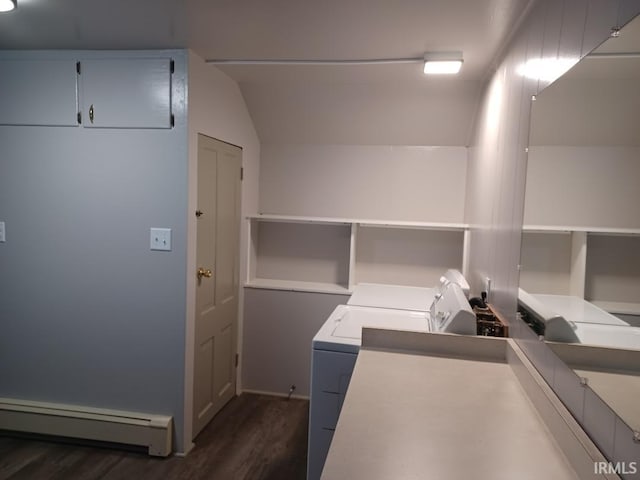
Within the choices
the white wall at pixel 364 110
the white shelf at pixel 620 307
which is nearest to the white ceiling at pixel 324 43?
the white wall at pixel 364 110

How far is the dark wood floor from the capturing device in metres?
2.30

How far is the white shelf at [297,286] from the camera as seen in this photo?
323 centimetres

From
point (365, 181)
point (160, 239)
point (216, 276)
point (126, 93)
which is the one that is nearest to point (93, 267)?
point (160, 239)

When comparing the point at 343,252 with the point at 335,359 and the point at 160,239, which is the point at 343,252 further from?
the point at 335,359

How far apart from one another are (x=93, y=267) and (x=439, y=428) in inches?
84.8

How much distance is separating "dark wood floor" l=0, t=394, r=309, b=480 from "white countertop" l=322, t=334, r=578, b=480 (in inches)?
48.7

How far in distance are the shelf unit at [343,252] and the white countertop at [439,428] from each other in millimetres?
1720

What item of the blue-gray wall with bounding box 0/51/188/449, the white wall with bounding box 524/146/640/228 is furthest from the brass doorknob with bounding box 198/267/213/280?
the white wall with bounding box 524/146/640/228

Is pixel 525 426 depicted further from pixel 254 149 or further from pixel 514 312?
pixel 254 149

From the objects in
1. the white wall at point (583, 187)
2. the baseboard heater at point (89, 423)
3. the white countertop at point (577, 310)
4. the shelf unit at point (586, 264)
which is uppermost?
the white wall at point (583, 187)

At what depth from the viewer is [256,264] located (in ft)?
11.7

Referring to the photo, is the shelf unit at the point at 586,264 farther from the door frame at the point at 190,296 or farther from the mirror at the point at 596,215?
the door frame at the point at 190,296

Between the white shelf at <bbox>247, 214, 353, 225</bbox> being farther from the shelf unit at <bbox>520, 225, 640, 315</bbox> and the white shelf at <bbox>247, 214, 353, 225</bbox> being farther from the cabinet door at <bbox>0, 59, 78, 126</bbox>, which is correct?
the shelf unit at <bbox>520, 225, 640, 315</bbox>

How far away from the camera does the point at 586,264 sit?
115cm
